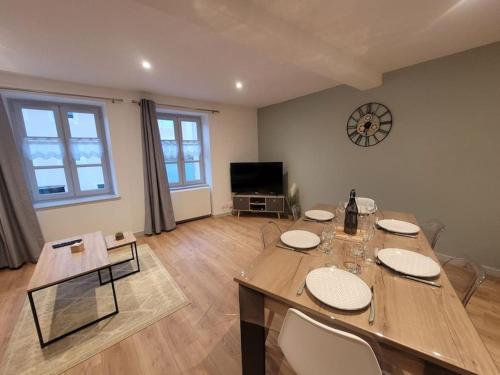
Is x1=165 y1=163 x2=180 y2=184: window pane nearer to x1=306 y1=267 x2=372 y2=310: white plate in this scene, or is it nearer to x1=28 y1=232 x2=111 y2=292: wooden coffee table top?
x1=28 y1=232 x2=111 y2=292: wooden coffee table top

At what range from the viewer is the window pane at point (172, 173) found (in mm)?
3941

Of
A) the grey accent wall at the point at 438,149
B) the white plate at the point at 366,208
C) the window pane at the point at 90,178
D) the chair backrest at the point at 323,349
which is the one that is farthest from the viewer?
the window pane at the point at 90,178

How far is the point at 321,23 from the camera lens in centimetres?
158

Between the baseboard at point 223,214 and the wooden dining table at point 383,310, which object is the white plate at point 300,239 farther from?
the baseboard at point 223,214

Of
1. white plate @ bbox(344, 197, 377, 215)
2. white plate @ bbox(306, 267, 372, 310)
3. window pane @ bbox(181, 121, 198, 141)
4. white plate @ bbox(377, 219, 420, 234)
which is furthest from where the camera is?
window pane @ bbox(181, 121, 198, 141)

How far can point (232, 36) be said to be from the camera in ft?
4.64

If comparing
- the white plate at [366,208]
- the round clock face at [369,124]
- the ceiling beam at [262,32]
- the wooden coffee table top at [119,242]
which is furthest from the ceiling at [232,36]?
the wooden coffee table top at [119,242]

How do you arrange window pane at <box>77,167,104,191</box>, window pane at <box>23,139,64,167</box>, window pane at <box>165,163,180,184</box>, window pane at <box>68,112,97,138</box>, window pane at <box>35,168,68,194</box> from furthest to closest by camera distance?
1. window pane at <box>165,163,180,184</box>
2. window pane at <box>77,167,104,191</box>
3. window pane at <box>68,112,97,138</box>
4. window pane at <box>35,168,68,194</box>
5. window pane at <box>23,139,64,167</box>

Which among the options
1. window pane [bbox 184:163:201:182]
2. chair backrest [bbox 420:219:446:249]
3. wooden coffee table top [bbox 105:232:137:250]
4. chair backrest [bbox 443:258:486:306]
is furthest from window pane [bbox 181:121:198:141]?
chair backrest [bbox 443:258:486:306]

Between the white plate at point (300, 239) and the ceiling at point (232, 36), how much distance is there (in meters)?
1.44

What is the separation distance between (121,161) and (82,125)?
74 centimetres

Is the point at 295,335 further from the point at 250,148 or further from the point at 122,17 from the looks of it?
the point at 250,148

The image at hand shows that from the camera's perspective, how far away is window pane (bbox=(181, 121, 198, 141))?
4.05 m

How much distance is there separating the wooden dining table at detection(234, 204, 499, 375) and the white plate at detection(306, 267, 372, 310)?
26 mm
